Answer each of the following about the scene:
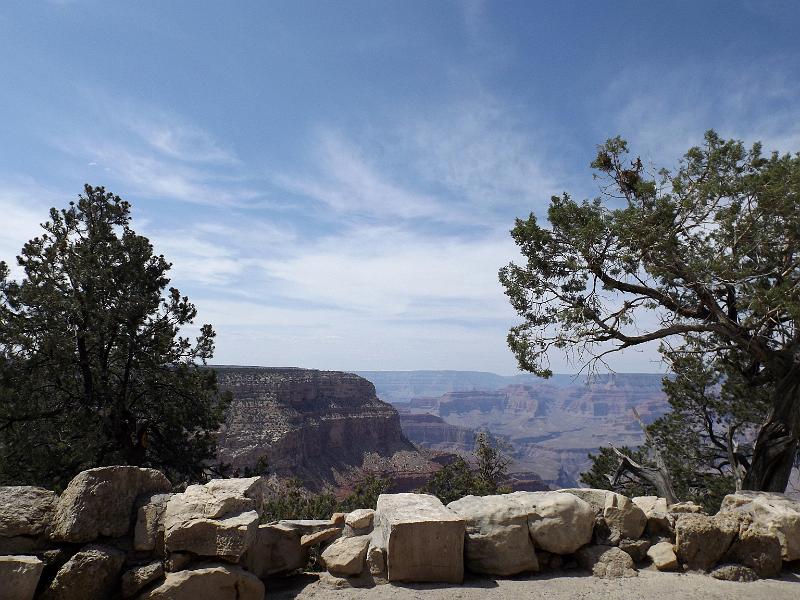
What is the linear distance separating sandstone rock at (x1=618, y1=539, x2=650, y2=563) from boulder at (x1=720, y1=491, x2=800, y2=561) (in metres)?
1.54

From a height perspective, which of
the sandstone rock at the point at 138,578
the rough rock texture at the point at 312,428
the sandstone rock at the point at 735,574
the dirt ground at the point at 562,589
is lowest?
the rough rock texture at the point at 312,428

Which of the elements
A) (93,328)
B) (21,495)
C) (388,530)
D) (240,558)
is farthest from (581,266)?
(93,328)

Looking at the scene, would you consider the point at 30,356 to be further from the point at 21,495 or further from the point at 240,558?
the point at 240,558

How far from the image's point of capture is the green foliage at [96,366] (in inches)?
520

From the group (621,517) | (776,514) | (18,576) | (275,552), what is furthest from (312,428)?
(18,576)

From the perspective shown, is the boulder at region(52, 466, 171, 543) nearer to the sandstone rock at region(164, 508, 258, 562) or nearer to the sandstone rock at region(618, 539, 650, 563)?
the sandstone rock at region(164, 508, 258, 562)

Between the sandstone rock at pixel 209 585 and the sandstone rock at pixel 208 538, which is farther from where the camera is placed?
the sandstone rock at pixel 208 538

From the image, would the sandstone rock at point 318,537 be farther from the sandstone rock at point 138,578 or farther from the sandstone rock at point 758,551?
the sandstone rock at point 758,551

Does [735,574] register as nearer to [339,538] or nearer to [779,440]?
[779,440]

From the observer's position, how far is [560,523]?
716cm

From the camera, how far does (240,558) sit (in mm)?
6168

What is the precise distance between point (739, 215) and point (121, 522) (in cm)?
Answer: 1301

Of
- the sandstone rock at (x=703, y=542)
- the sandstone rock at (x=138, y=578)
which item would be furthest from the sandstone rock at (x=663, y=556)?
the sandstone rock at (x=138, y=578)

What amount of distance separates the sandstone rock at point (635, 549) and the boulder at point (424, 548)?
2.58 metres
